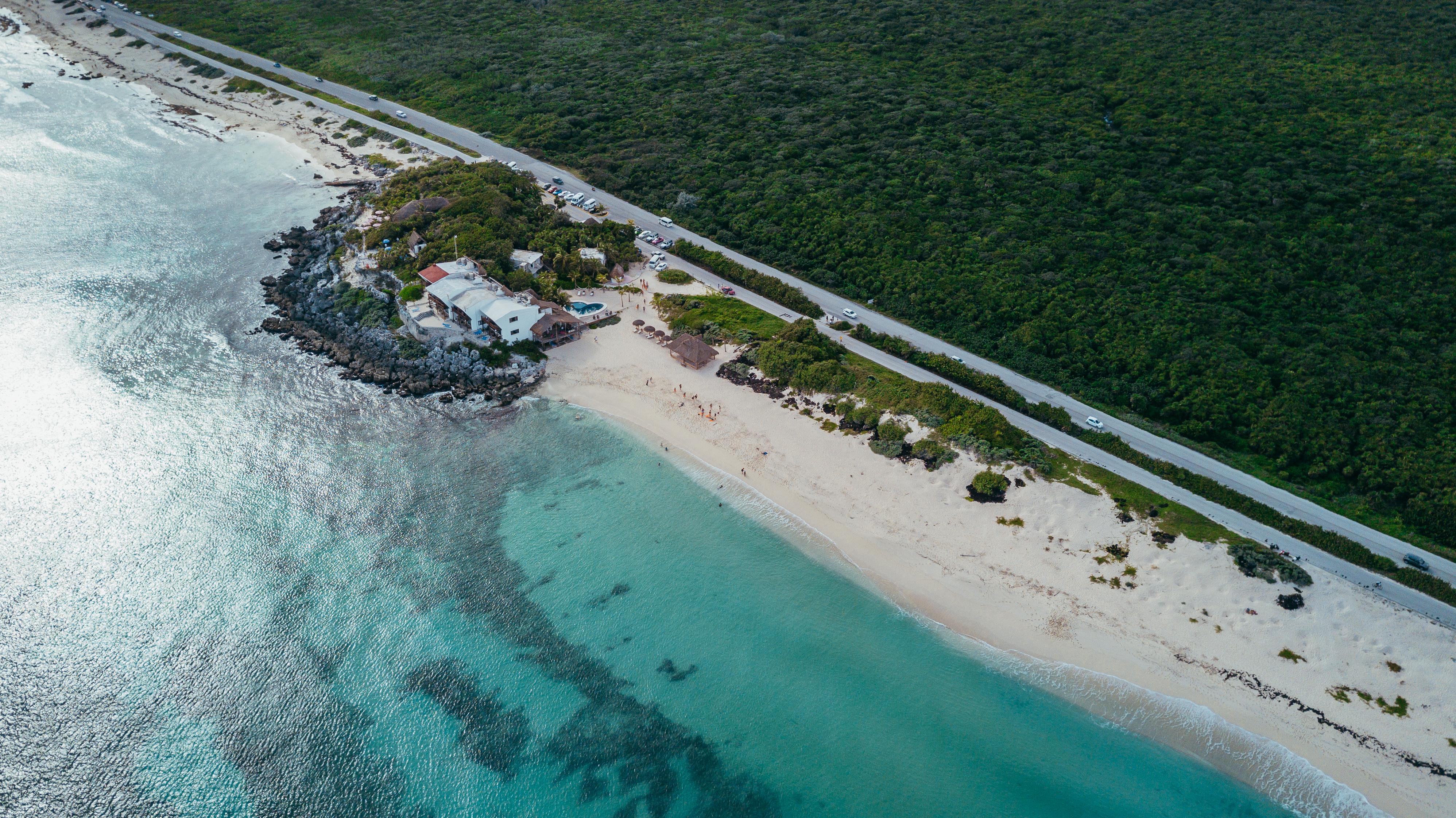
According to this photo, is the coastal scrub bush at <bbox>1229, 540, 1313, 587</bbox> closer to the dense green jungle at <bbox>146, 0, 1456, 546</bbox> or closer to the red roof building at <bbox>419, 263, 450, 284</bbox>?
the dense green jungle at <bbox>146, 0, 1456, 546</bbox>

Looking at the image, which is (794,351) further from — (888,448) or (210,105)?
(210,105)

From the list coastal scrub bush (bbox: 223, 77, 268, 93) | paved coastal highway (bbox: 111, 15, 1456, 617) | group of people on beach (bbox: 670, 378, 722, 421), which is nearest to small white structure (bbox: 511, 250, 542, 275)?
paved coastal highway (bbox: 111, 15, 1456, 617)

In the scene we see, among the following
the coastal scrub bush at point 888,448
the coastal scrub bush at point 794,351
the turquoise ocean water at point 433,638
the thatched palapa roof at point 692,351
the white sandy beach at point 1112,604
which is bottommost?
the turquoise ocean water at point 433,638

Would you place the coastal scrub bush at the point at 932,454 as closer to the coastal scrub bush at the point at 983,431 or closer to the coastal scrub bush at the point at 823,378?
the coastal scrub bush at the point at 983,431

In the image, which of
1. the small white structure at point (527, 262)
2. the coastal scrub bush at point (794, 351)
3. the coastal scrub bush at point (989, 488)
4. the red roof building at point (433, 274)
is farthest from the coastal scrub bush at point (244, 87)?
the coastal scrub bush at point (989, 488)

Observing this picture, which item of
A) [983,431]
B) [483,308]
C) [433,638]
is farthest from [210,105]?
[983,431]

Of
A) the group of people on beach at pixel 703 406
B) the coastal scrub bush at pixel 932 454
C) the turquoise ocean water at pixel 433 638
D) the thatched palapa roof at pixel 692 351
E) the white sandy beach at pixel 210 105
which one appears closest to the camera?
the turquoise ocean water at pixel 433 638

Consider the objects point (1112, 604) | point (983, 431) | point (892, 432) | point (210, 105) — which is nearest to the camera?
point (1112, 604)
